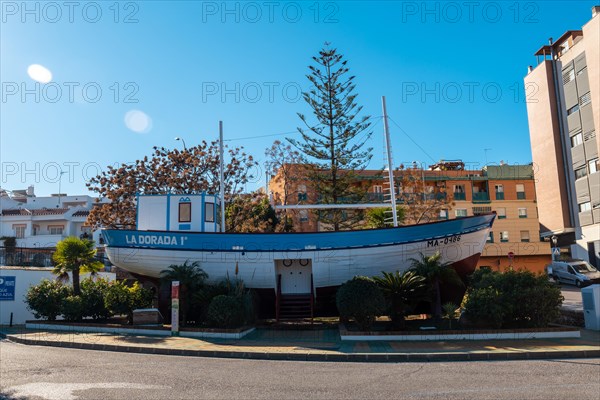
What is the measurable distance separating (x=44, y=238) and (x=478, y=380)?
50411 millimetres

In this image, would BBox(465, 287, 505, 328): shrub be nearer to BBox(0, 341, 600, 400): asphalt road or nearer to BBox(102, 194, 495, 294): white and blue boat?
BBox(0, 341, 600, 400): asphalt road

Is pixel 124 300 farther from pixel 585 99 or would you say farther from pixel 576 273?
pixel 585 99

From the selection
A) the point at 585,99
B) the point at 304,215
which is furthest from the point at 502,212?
the point at 304,215

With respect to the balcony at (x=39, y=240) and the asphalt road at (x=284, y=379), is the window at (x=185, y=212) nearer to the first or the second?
the asphalt road at (x=284, y=379)

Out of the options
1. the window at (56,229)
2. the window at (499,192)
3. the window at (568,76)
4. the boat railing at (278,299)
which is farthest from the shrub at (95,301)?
the window at (499,192)

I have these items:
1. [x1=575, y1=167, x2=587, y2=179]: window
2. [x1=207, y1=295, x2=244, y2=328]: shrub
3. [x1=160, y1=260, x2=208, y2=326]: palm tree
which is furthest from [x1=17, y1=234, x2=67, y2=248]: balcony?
[x1=575, y1=167, x2=587, y2=179]: window

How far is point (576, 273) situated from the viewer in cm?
3297

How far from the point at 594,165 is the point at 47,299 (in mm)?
36324

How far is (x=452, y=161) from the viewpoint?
171 feet

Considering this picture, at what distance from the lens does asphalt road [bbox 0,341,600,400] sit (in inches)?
303

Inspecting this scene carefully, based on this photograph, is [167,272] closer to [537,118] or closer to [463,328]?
[463,328]

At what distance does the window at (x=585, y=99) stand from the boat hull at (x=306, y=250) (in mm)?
25217

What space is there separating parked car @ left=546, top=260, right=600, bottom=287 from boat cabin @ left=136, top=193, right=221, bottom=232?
80.8 ft

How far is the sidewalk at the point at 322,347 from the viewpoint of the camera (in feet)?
36.8
